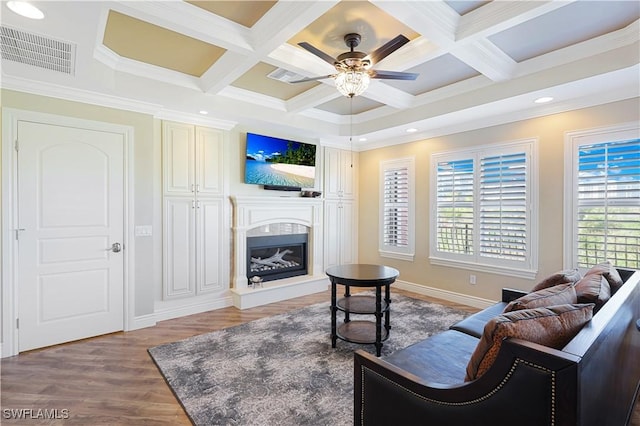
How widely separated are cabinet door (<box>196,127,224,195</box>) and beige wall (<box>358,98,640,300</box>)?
2.72 m

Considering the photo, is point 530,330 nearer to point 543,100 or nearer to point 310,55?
point 310,55

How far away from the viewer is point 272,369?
8.54 ft

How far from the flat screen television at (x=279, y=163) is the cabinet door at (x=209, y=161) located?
1.25 ft

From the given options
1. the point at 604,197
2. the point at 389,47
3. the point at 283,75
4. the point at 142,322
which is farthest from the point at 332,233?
the point at 389,47

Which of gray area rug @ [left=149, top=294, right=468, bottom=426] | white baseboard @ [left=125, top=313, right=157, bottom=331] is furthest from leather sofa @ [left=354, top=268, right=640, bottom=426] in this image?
white baseboard @ [left=125, top=313, right=157, bottom=331]

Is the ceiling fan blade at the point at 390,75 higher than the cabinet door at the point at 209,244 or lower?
higher

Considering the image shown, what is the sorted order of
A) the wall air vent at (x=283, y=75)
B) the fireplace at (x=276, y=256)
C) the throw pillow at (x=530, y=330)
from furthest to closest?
A: 1. the fireplace at (x=276, y=256)
2. the wall air vent at (x=283, y=75)
3. the throw pillow at (x=530, y=330)

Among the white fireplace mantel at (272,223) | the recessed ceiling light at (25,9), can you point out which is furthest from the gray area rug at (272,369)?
the recessed ceiling light at (25,9)

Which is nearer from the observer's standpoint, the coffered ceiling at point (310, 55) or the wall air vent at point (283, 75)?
the coffered ceiling at point (310, 55)

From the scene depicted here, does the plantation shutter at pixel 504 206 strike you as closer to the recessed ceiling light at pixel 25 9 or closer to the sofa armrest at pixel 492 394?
the sofa armrest at pixel 492 394

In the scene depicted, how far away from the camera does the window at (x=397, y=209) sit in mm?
5125

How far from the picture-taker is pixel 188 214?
4.02 metres

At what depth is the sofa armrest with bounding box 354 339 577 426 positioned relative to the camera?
102 centimetres

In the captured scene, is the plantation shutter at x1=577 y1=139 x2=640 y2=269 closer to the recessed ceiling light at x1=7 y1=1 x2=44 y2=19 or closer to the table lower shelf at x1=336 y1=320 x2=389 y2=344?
the table lower shelf at x1=336 y1=320 x2=389 y2=344
